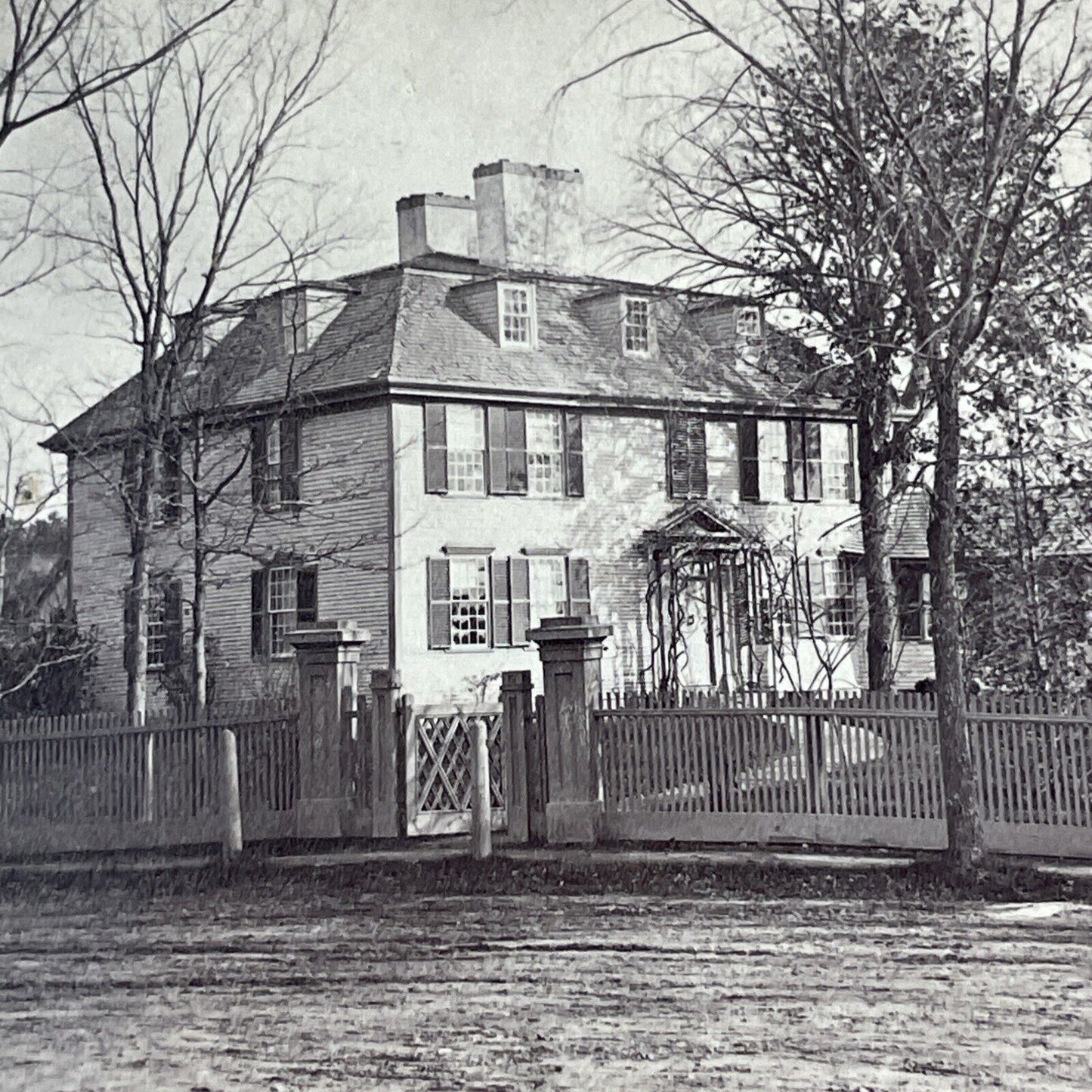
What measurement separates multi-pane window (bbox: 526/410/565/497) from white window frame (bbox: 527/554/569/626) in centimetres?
84

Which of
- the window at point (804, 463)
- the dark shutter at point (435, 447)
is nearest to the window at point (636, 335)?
the window at point (804, 463)

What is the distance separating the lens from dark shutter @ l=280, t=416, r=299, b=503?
1905 cm

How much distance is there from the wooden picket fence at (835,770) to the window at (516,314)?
33.1 feet

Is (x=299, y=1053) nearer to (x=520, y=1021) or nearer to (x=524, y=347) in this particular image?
(x=520, y=1021)

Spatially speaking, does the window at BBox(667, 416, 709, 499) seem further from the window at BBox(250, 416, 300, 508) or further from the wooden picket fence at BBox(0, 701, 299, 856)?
the wooden picket fence at BBox(0, 701, 299, 856)

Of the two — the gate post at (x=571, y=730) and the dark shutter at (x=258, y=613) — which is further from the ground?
the dark shutter at (x=258, y=613)

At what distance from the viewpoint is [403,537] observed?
19859 millimetres

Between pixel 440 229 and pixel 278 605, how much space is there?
614 cm

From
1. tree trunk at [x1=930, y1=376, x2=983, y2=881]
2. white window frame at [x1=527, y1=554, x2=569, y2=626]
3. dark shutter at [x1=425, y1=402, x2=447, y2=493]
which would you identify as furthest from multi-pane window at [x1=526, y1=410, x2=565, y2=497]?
tree trunk at [x1=930, y1=376, x2=983, y2=881]

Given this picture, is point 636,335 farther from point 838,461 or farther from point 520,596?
point 838,461

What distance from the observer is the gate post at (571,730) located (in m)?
10.6

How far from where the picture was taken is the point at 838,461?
895 inches

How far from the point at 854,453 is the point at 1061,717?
1370 centimetres

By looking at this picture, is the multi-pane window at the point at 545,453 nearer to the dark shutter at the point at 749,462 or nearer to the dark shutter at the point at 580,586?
the dark shutter at the point at 580,586
